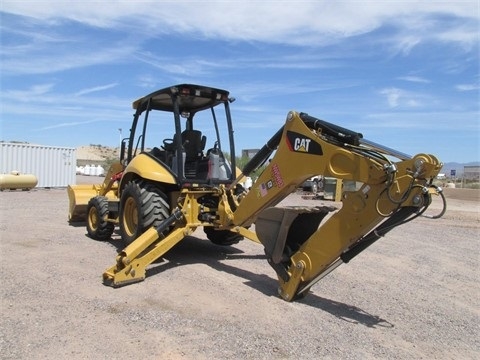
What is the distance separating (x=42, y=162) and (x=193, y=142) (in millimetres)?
19402

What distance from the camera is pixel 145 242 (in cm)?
616

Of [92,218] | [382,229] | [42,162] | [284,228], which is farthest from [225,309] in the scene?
[42,162]

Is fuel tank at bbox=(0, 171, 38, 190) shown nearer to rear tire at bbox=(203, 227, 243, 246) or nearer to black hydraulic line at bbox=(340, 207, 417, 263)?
rear tire at bbox=(203, 227, 243, 246)

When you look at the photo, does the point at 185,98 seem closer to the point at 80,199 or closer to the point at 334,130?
the point at 334,130

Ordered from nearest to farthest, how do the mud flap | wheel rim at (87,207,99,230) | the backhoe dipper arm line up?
the backhoe dipper arm, the mud flap, wheel rim at (87,207,99,230)

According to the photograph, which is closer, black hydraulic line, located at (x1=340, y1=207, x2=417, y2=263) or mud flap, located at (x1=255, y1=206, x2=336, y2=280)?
black hydraulic line, located at (x1=340, y1=207, x2=417, y2=263)

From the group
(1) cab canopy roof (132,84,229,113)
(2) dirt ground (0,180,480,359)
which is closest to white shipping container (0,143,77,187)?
(2) dirt ground (0,180,480,359)

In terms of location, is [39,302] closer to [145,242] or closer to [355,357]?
[145,242]

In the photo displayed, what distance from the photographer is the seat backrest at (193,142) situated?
776 centimetres

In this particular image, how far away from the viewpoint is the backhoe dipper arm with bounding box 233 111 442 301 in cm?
438

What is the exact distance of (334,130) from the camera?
4934 mm

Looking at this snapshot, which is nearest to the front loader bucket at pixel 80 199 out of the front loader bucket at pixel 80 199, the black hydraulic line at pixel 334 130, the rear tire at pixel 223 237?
the front loader bucket at pixel 80 199

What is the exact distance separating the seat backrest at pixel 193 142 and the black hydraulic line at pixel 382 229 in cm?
363

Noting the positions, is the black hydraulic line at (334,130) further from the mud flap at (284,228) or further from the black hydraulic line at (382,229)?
the mud flap at (284,228)
